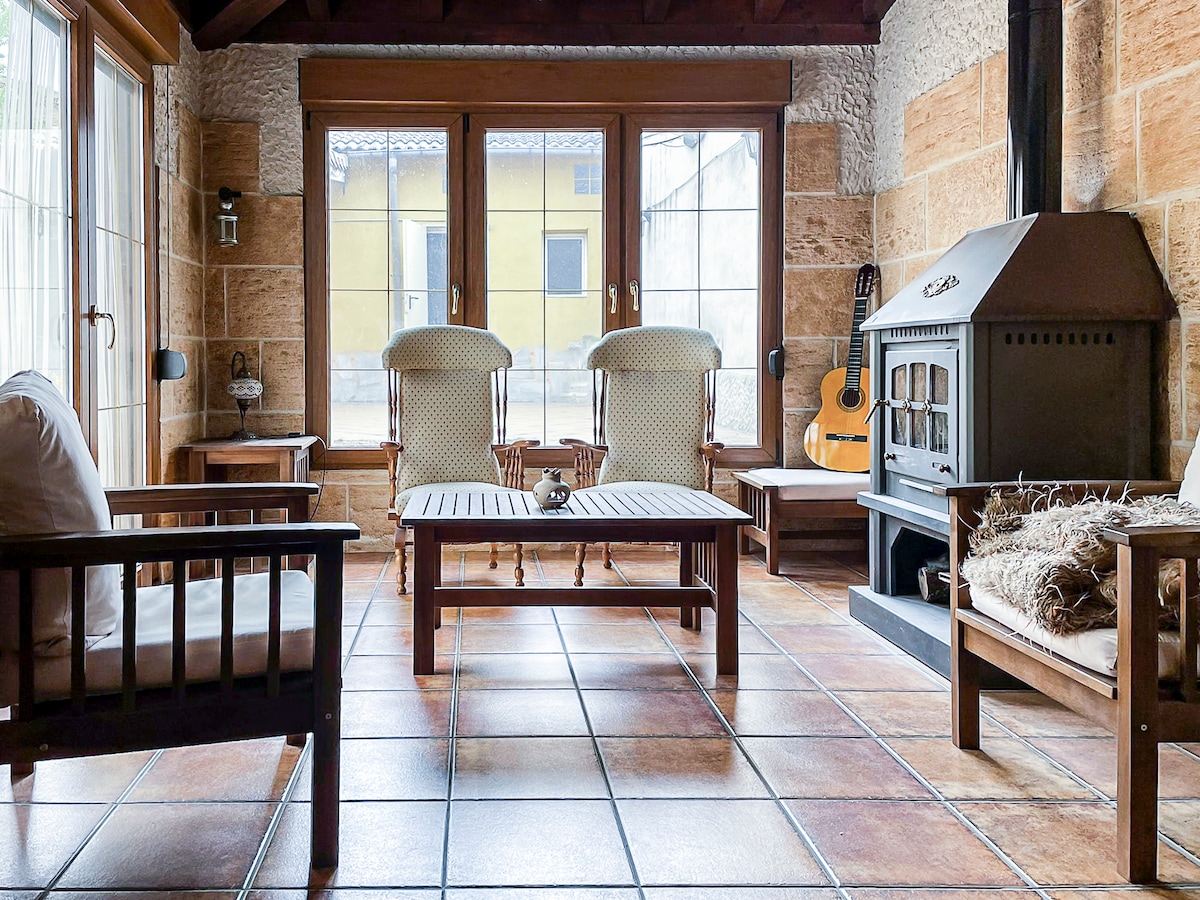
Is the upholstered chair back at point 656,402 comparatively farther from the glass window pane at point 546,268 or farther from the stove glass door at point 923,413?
the stove glass door at point 923,413

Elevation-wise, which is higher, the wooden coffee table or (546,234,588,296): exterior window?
(546,234,588,296): exterior window

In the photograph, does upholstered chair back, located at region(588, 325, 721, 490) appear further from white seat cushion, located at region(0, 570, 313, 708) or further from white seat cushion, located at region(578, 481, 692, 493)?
white seat cushion, located at region(0, 570, 313, 708)

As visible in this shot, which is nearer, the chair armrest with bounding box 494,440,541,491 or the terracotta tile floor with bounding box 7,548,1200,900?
the terracotta tile floor with bounding box 7,548,1200,900

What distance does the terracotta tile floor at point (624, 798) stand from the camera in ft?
6.39

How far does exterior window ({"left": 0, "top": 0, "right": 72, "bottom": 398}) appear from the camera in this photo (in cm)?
321

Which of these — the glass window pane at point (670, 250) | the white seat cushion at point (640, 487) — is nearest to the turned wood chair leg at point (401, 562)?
the white seat cushion at point (640, 487)

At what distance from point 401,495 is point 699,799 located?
261 cm

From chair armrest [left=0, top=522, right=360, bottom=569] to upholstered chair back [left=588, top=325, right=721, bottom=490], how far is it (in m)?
2.87

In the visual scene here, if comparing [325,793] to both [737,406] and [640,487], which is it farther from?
[737,406]

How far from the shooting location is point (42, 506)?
192 centimetres

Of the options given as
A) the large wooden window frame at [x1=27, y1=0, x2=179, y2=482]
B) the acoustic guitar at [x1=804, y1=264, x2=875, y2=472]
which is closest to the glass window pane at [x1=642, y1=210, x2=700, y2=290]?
the acoustic guitar at [x1=804, y1=264, x2=875, y2=472]

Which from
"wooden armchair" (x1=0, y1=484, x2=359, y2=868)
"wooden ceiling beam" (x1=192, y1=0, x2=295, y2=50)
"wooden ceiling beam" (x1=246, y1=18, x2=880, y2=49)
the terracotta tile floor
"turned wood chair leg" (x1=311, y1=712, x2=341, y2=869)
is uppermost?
"wooden ceiling beam" (x1=246, y1=18, x2=880, y2=49)

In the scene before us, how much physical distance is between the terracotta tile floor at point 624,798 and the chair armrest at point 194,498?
0.59 metres

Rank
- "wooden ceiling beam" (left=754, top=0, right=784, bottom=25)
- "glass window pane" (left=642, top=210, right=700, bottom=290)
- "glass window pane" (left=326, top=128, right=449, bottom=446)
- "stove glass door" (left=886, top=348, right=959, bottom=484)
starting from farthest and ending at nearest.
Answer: "glass window pane" (left=642, top=210, right=700, bottom=290) → "glass window pane" (left=326, top=128, right=449, bottom=446) → "wooden ceiling beam" (left=754, top=0, right=784, bottom=25) → "stove glass door" (left=886, top=348, right=959, bottom=484)
